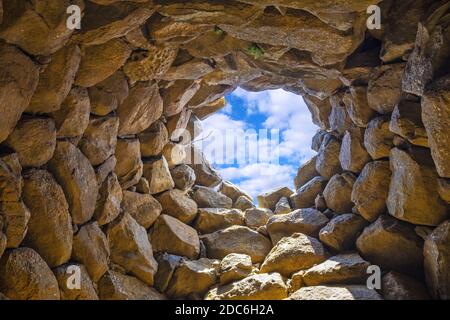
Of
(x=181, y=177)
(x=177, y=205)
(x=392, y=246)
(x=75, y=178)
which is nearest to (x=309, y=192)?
(x=392, y=246)

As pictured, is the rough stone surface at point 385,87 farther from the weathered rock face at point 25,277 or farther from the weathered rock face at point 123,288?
the weathered rock face at point 25,277

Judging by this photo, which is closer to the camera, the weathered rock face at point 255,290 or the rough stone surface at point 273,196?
the weathered rock face at point 255,290

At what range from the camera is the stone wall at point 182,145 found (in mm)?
5430

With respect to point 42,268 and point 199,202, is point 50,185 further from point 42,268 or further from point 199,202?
point 199,202

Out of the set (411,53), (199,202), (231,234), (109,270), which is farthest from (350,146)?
(109,270)

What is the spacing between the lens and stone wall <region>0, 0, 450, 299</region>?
17.8ft

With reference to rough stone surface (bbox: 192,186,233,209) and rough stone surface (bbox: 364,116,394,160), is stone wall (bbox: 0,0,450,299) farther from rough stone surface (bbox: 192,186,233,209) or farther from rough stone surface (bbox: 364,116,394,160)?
rough stone surface (bbox: 192,186,233,209)

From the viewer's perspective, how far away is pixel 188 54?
7910mm

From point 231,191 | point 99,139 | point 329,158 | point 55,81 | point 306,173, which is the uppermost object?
point 55,81

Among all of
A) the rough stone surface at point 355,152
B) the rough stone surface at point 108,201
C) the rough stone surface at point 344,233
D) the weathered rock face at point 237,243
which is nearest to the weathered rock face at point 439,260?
the rough stone surface at point 344,233

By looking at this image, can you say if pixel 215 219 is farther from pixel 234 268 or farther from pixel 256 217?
pixel 234 268

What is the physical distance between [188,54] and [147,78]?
3.61 ft

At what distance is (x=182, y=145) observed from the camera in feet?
35.7

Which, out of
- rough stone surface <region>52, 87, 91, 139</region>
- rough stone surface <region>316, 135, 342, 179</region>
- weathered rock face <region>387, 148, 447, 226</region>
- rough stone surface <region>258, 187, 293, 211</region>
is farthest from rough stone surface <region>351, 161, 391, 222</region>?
rough stone surface <region>52, 87, 91, 139</region>
